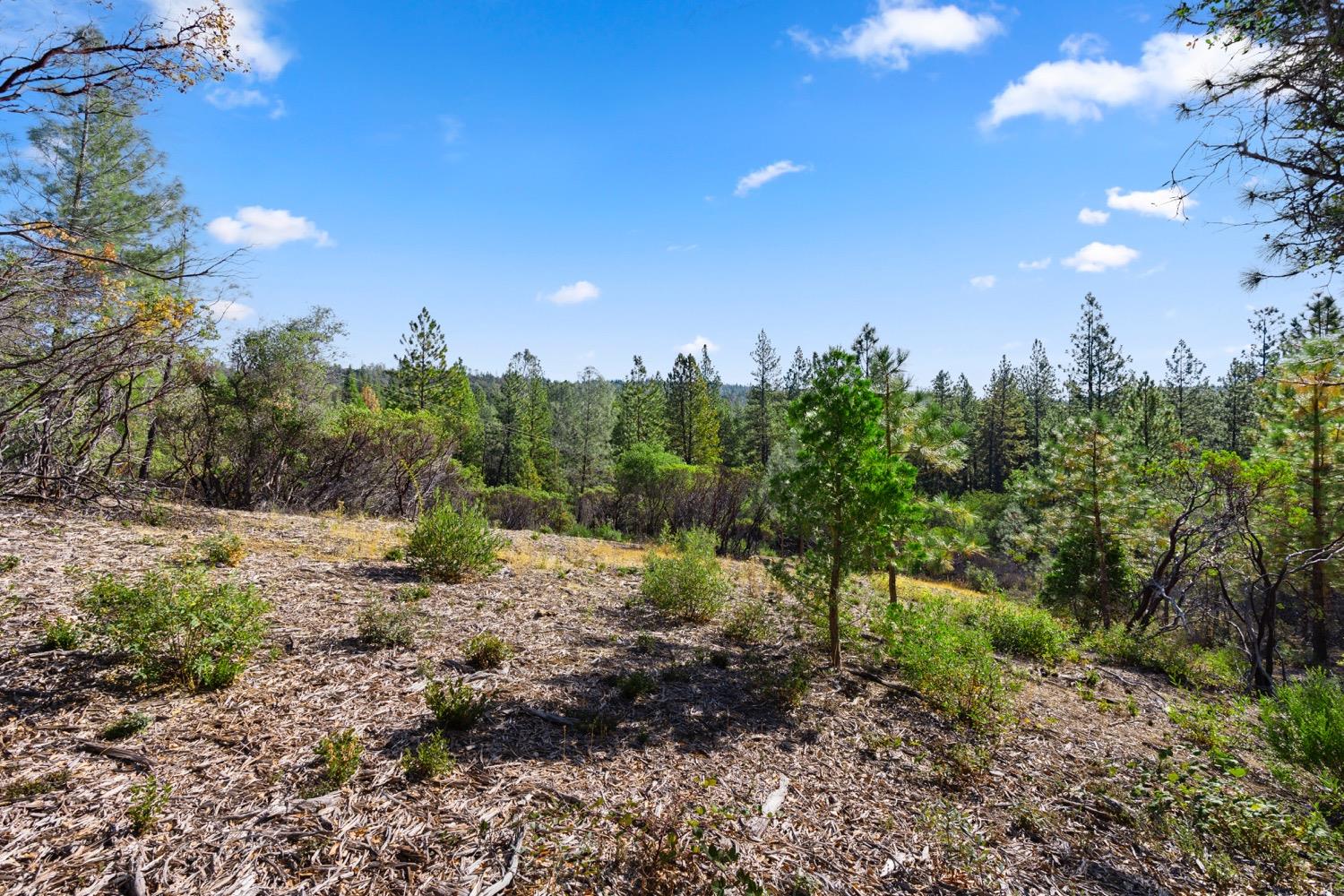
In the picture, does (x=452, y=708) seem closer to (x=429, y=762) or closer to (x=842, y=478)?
(x=429, y=762)

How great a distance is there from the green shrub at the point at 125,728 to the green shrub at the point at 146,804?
1.74 ft

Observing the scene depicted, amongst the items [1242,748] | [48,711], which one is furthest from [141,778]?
[1242,748]

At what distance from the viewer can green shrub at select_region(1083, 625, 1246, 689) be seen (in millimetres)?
7766

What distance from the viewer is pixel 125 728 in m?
3.36

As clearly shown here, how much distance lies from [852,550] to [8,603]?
7.06 m

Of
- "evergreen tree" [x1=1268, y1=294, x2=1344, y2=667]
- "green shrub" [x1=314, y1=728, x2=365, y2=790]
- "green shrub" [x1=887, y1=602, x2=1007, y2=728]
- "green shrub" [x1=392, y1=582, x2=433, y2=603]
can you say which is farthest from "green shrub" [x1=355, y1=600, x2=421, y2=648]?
"evergreen tree" [x1=1268, y1=294, x2=1344, y2=667]

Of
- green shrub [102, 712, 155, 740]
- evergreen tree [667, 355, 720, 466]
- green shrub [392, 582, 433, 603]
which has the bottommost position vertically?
green shrub [102, 712, 155, 740]

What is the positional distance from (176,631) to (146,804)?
1.46 metres

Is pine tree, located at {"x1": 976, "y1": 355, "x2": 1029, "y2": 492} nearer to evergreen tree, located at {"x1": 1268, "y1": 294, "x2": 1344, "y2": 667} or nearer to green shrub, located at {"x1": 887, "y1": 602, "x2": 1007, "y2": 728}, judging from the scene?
Answer: evergreen tree, located at {"x1": 1268, "y1": 294, "x2": 1344, "y2": 667}

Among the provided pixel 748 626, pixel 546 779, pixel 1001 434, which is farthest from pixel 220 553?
pixel 1001 434

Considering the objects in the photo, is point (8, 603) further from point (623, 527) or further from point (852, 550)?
point (623, 527)

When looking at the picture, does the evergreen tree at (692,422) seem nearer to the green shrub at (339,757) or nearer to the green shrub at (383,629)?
the green shrub at (383,629)

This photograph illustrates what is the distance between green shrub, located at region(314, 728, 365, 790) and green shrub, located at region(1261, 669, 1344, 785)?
6.32m

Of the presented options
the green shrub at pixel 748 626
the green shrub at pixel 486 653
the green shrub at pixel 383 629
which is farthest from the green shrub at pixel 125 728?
the green shrub at pixel 748 626
